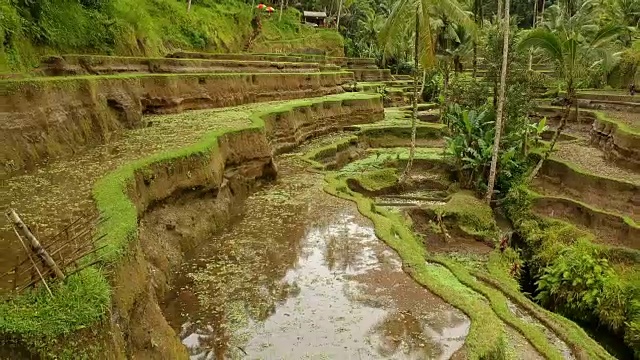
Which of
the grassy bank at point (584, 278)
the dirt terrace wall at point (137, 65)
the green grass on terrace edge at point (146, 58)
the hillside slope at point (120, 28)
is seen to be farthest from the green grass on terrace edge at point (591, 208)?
the hillside slope at point (120, 28)

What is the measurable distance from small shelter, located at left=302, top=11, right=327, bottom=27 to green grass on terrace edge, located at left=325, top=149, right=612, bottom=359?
4783 cm

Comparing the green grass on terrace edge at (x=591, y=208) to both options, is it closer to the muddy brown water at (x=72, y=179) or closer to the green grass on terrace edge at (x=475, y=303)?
the green grass on terrace edge at (x=475, y=303)

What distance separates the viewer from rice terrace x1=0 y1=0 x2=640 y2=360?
723 centimetres

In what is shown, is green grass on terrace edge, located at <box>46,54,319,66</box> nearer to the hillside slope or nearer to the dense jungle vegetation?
the hillside slope

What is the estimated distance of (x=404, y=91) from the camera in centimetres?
3972

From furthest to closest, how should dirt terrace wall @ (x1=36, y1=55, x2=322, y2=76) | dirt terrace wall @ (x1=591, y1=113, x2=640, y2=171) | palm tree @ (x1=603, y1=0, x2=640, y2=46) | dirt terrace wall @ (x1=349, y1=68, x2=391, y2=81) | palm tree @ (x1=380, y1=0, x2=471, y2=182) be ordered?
dirt terrace wall @ (x1=349, y1=68, x2=391, y2=81) < palm tree @ (x1=603, y1=0, x2=640, y2=46) < dirt terrace wall @ (x1=591, y1=113, x2=640, y2=171) < dirt terrace wall @ (x1=36, y1=55, x2=322, y2=76) < palm tree @ (x1=380, y1=0, x2=471, y2=182)

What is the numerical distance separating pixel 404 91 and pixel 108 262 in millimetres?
35440

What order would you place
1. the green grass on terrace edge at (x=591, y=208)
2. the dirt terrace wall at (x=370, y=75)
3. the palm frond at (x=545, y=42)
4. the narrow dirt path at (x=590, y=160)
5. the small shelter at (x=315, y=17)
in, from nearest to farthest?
the green grass on terrace edge at (x=591, y=208) → the palm frond at (x=545, y=42) → the narrow dirt path at (x=590, y=160) → the dirt terrace wall at (x=370, y=75) → the small shelter at (x=315, y=17)

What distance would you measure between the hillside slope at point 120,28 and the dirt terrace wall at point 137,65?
3.43 ft

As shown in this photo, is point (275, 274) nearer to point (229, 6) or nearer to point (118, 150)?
point (118, 150)

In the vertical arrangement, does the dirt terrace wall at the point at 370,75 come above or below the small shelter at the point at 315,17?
below

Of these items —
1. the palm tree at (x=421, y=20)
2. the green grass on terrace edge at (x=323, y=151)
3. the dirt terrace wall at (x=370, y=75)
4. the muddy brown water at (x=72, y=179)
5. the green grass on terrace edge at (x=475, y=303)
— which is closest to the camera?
the muddy brown water at (x=72, y=179)

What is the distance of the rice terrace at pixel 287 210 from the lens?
23.7 ft

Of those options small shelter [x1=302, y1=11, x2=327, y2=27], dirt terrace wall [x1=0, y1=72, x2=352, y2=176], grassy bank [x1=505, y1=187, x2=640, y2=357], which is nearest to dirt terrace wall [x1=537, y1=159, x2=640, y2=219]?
grassy bank [x1=505, y1=187, x2=640, y2=357]
